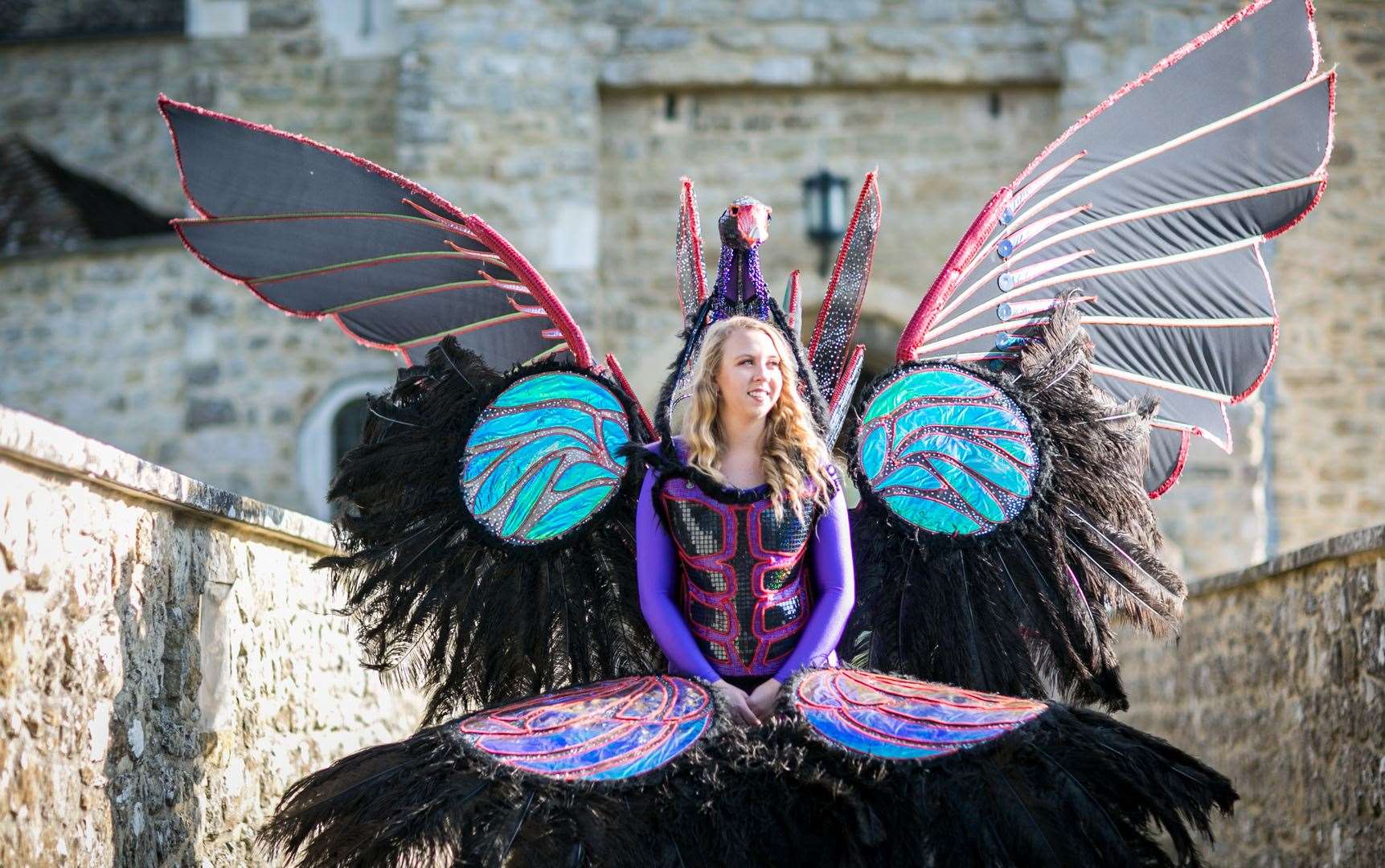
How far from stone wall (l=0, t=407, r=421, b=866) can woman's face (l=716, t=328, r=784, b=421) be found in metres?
1.19

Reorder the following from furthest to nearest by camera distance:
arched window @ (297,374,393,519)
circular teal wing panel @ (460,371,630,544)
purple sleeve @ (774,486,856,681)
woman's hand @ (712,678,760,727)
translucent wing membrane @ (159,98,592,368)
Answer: arched window @ (297,374,393,519) < translucent wing membrane @ (159,98,592,368) < circular teal wing panel @ (460,371,630,544) < purple sleeve @ (774,486,856,681) < woman's hand @ (712,678,760,727)

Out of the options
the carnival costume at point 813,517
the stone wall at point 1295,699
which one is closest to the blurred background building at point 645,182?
the stone wall at point 1295,699

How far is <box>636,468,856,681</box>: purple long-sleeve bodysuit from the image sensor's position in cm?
318

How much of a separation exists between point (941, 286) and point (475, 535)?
1.22 m

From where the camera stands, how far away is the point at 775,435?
3.29 m

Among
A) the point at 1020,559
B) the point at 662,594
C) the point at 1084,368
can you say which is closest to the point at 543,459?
the point at 662,594

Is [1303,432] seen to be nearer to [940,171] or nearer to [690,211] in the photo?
[940,171]

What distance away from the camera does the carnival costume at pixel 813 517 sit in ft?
8.90

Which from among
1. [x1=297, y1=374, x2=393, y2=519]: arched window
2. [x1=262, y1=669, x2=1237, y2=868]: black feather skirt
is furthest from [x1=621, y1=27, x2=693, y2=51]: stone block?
[x1=262, y1=669, x2=1237, y2=868]: black feather skirt

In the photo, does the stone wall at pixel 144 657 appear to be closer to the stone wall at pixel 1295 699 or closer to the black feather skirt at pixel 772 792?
the black feather skirt at pixel 772 792

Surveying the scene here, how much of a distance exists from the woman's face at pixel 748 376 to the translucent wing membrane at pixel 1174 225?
0.63m

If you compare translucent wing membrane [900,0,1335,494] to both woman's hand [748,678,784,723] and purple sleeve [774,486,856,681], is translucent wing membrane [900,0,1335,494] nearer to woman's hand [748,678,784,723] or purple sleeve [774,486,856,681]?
purple sleeve [774,486,856,681]

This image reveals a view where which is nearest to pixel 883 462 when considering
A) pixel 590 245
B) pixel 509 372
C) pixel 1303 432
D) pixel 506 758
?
pixel 509 372

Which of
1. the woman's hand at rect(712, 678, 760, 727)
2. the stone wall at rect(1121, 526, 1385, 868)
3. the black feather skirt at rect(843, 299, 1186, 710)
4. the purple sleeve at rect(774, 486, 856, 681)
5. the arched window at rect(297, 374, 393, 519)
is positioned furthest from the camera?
the arched window at rect(297, 374, 393, 519)
